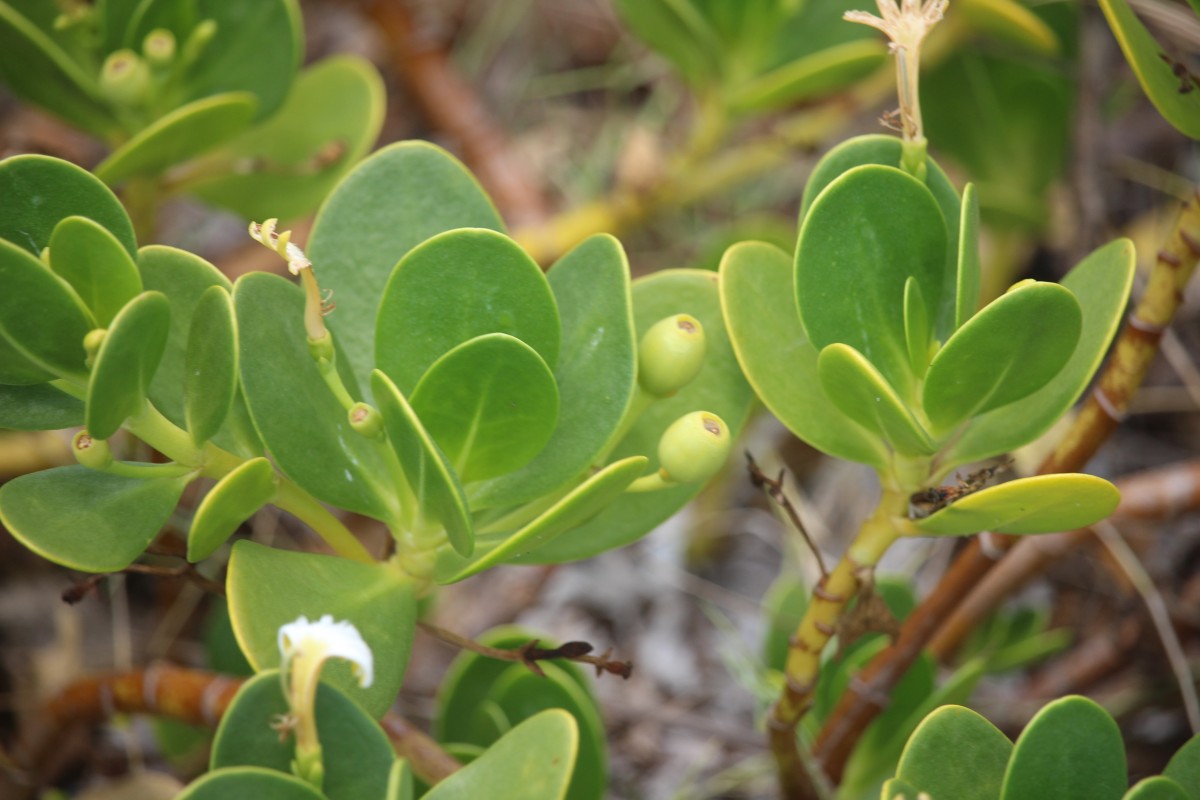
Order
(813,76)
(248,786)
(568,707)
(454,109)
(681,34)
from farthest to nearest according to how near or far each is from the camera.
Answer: (454,109), (681,34), (813,76), (568,707), (248,786)

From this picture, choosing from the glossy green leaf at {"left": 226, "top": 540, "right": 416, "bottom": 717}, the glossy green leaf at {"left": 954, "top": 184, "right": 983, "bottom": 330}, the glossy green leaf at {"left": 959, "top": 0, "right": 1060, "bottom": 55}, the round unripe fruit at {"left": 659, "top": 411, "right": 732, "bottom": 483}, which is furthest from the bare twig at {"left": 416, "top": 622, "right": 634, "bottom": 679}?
the glossy green leaf at {"left": 959, "top": 0, "right": 1060, "bottom": 55}

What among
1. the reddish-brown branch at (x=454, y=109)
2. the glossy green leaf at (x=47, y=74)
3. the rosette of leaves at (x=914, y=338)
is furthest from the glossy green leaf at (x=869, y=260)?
the reddish-brown branch at (x=454, y=109)

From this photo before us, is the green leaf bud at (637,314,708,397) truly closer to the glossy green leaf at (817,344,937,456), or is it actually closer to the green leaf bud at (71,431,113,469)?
the glossy green leaf at (817,344,937,456)

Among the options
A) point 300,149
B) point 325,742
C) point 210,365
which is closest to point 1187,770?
point 325,742

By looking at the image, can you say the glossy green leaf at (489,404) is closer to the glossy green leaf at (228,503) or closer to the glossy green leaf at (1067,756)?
the glossy green leaf at (228,503)

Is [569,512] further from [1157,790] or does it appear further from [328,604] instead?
[1157,790]

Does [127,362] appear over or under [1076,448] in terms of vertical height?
over

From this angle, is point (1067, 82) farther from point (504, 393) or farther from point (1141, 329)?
point (504, 393)
